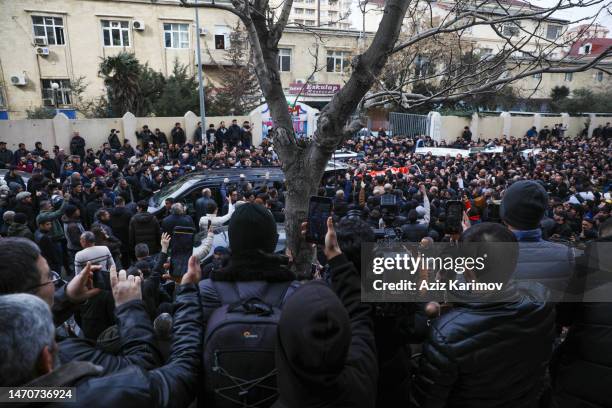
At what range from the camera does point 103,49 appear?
26.2 m

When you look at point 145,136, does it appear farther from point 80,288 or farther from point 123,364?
point 123,364

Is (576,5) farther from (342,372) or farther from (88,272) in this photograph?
(88,272)

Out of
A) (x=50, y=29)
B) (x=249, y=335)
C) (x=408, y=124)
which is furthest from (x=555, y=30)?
(x=50, y=29)

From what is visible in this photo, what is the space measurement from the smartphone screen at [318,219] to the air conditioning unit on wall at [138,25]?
2803 cm

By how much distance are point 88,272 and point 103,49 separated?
2854 cm

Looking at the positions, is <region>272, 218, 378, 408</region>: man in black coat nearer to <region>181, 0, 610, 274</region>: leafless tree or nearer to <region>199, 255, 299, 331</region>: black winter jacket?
<region>199, 255, 299, 331</region>: black winter jacket

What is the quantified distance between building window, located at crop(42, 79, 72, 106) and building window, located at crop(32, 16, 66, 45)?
223cm

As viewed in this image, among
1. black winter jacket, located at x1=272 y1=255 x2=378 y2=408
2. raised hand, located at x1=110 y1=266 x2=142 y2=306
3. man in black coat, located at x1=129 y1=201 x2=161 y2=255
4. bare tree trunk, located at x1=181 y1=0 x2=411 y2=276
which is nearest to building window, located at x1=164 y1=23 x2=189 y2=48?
man in black coat, located at x1=129 y1=201 x2=161 y2=255

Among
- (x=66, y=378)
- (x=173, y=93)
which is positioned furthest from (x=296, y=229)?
(x=173, y=93)

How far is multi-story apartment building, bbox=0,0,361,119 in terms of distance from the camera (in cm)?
2428

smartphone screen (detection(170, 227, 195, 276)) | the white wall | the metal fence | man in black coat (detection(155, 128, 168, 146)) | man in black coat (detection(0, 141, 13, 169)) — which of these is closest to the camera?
smartphone screen (detection(170, 227, 195, 276))

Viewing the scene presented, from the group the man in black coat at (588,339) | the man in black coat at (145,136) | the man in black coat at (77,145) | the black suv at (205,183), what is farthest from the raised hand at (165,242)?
the man in black coat at (145,136)

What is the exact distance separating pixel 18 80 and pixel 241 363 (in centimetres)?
2880

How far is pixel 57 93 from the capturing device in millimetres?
25906
